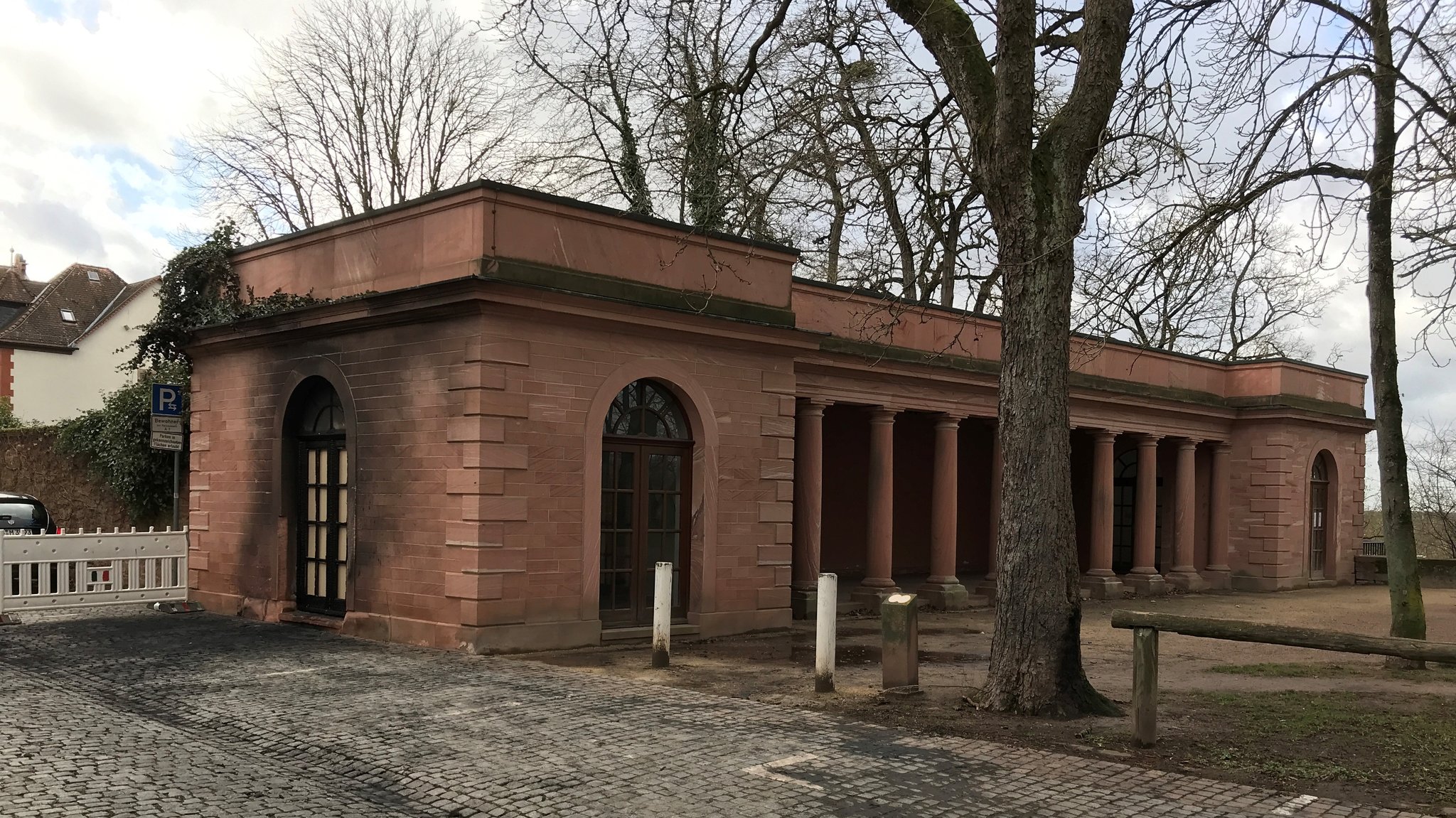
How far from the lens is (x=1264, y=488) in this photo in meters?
23.3

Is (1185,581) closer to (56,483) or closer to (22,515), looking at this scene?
(22,515)

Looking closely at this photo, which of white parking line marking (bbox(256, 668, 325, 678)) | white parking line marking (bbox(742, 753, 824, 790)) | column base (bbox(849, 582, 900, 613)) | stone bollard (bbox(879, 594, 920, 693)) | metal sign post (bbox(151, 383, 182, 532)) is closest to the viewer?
white parking line marking (bbox(742, 753, 824, 790))

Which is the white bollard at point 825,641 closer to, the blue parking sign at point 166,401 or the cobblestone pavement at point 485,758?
the cobblestone pavement at point 485,758

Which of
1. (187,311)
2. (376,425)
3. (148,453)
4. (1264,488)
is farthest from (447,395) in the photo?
(1264,488)

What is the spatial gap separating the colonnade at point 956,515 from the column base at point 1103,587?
0.02m

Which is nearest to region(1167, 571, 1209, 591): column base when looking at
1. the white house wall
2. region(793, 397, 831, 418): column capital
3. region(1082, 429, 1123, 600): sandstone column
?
region(1082, 429, 1123, 600): sandstone column

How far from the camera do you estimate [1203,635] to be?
7.89 metres

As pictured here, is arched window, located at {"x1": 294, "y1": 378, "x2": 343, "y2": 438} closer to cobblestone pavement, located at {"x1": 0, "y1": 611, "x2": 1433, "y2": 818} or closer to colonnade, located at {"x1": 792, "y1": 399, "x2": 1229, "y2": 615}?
cobblestone pavement, located at {"x1": 0, "y1": 611, "x2": 1433, "y2": 818}

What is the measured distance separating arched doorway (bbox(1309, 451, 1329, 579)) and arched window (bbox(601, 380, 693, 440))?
17.1 m

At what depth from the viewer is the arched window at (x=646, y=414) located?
41.6ft

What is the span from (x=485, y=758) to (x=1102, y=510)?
1615 cm

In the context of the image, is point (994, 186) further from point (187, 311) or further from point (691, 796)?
point (187, 311)

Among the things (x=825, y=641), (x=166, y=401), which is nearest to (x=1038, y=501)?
(x=825, y=641)

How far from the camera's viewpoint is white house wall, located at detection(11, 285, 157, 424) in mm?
37688
